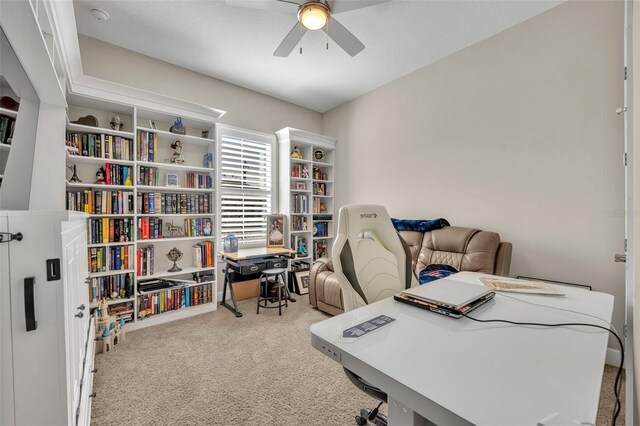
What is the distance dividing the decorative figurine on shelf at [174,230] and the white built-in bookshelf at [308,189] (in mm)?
1450

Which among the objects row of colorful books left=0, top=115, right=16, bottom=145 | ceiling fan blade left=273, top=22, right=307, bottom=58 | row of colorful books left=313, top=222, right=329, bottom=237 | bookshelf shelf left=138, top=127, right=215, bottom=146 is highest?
ceiling fan blade left=273, top=22, right=307, bottom=58

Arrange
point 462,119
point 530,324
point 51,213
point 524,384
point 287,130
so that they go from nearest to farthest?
1. point 524,384
2. point 51,213
3. point 530,324
4. point 462,119
5. point 287,130

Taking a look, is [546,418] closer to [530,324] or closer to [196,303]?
[530,324]

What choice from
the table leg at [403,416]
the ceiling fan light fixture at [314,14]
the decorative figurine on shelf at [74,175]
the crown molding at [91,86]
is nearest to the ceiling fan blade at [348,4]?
the ceiling fan light fixture at [314,14]

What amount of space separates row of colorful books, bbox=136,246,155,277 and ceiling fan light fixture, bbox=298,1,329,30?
105 inches

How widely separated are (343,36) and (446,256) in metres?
2.28

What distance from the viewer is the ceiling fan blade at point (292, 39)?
83.2 inches

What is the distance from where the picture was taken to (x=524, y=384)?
2.08ft

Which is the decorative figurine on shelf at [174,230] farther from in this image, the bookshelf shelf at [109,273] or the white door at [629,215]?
the white door at [629,215]

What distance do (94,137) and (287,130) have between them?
2.20 m

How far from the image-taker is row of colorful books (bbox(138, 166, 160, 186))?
283 cm

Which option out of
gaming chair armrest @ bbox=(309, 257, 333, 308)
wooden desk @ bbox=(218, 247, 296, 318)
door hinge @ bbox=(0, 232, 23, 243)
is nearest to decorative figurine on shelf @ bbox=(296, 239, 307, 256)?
wooden desk @ bbox=(218, 247, 296, 318)

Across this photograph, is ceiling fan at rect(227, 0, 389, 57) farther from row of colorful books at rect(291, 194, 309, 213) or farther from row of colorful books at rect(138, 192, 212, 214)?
row of colorful books at rect(291, 194, 309, 213)

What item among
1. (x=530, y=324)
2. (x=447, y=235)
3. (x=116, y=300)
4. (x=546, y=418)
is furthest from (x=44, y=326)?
(x=447, y=235)
